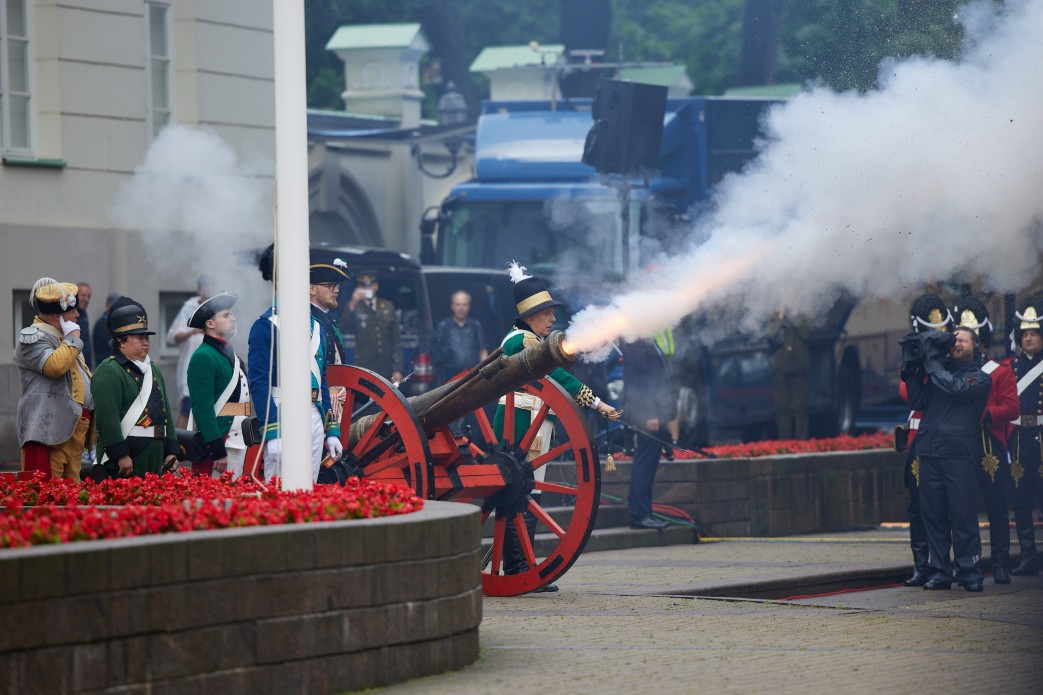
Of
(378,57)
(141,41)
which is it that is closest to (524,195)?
(141,41)

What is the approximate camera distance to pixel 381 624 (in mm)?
6918

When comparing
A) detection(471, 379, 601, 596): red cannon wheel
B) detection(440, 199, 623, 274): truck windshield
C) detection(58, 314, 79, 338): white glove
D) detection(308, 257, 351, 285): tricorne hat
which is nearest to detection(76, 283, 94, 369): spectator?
detection(58, 314, 79, 338): white glove

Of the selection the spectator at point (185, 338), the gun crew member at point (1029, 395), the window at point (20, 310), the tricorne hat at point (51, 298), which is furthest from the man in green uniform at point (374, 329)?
the tricorne hat at point (51, 298)

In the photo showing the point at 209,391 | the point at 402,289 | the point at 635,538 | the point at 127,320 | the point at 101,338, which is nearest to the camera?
the point at 127,320

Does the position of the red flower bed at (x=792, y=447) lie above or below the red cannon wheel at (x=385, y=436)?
below

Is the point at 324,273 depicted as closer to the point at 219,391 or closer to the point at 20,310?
the point at 219,391

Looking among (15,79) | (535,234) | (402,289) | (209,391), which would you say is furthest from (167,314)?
(209,391)

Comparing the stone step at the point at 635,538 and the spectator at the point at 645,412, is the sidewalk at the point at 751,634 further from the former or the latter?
the spectator at the point at 645,412

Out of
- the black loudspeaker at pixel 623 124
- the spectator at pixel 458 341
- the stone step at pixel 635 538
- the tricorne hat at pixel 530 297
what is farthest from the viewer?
the spectator at pixel 458 341

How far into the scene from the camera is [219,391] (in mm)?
10227

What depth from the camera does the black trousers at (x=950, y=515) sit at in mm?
11328

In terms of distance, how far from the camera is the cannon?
948cm

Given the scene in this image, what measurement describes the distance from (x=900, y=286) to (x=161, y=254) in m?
8.50

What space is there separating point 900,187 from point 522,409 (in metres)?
2.84
